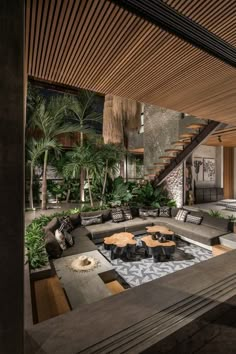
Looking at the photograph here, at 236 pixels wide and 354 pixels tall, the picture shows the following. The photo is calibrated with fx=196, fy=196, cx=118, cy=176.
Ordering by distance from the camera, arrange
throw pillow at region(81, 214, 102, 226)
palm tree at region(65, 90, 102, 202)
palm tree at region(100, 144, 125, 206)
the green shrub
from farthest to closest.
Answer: palm tree at region(65, 90, 102, 202) < palm tree at region(100, 144, 125, 206) < throw pillow at region(81, 214, 102, 226) < the green shrub

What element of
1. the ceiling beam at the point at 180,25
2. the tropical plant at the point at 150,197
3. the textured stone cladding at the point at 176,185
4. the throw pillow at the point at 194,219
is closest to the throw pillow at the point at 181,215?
the throw pillow at the point at 194,219

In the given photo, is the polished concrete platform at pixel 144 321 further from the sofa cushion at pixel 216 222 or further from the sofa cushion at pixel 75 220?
the sofa cushion at pixel 75 220

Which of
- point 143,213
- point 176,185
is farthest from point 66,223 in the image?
point 176,185

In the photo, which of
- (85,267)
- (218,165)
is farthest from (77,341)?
(218,165)

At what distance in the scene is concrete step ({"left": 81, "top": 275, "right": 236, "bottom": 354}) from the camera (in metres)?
1.30

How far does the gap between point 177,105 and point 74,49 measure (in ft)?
5.64

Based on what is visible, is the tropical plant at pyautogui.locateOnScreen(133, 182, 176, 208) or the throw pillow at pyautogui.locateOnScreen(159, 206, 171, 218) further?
the tropical plant at pyautogui.locateOnScreen(133, 182, 176, 208)

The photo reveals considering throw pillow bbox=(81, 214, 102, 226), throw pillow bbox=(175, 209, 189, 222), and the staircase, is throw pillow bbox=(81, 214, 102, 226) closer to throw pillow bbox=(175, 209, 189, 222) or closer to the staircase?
throw pillow bbox=(175, 209, 189, 222)

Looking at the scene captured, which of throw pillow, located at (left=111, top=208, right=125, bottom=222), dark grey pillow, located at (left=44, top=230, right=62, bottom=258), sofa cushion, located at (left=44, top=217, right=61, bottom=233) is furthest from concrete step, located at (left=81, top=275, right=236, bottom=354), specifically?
throw pillow, located at (left=111, top=208, right=125, bottom=222)

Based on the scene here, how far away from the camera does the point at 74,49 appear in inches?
65.1

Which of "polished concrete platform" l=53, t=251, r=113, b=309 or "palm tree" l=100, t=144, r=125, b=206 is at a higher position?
"palm tree" l=100, t=144, r=125, b=206

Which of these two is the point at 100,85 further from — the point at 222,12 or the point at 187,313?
the point at 187,313

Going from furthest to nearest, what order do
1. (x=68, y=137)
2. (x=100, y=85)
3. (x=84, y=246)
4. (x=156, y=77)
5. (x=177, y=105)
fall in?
(x=68, y=137), (x=84, y=246), (x=177, y=105), (x=100, y=85), (x=156, y=77)
